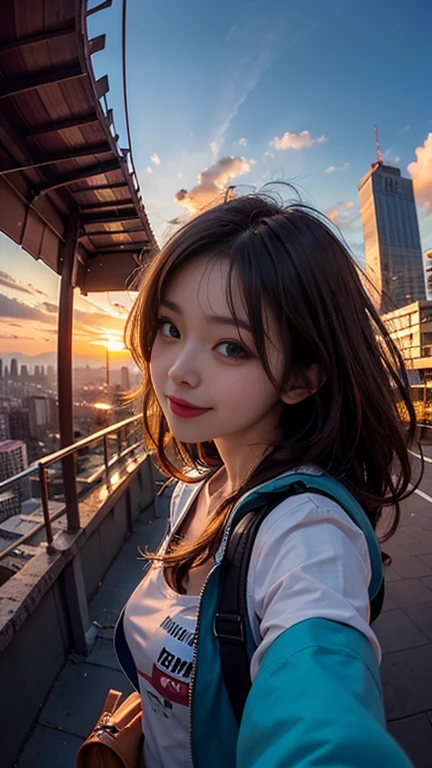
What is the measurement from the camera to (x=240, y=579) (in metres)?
0.63

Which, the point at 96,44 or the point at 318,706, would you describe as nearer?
the point at 318,706

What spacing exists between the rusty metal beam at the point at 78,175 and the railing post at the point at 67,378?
1.75 ft

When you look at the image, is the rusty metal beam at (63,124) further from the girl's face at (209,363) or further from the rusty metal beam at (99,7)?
the girl's face at (209,363)

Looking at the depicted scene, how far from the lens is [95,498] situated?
144 inches

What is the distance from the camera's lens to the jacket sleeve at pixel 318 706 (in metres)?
0.39

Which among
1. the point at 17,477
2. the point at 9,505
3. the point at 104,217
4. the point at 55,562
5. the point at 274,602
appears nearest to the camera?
the point at 274,602

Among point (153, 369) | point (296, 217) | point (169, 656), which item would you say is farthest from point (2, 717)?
point (296, 217)

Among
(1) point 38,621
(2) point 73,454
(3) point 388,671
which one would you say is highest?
(2) point 73,454

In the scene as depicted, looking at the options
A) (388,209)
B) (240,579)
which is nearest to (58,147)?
(240,579)

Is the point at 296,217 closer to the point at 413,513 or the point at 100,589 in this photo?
the point at 100,589

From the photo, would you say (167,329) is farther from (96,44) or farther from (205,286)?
(96,44)

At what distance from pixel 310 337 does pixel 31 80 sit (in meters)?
1.84

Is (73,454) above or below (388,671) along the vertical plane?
above

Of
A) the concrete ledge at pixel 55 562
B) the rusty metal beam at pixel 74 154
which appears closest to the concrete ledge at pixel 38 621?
the concrete ledge at pixel 55 562
